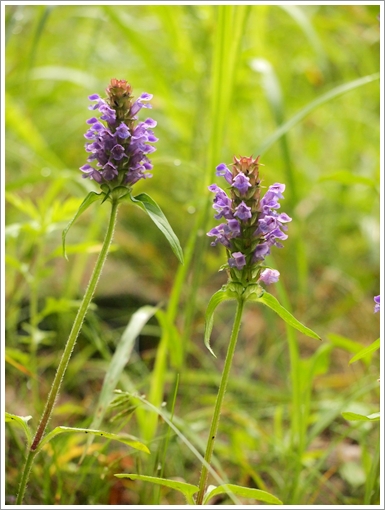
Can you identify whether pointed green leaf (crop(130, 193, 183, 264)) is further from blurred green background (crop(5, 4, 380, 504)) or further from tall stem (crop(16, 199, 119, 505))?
blurred green background (crop(5, 4, 380, 504))

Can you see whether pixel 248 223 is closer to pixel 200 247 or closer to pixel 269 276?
pixel 269 276

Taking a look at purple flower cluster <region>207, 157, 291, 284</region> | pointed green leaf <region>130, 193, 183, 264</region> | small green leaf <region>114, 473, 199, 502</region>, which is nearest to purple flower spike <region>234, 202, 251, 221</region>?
purple flower cluster <region>207, 157, 291, 284</region>

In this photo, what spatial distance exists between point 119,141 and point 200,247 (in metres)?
0.77

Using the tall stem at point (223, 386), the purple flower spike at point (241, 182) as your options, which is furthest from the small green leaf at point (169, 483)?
the purple flower spike at point (241, 182)

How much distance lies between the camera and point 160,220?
1024mm

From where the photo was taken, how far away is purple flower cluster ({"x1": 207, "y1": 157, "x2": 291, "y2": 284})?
3.38ft

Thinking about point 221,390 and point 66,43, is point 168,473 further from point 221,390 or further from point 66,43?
point 66,43

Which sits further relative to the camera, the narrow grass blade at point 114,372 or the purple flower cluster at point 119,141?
the narrow grass blade at point 114,372

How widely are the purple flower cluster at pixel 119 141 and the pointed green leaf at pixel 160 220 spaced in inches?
2.1

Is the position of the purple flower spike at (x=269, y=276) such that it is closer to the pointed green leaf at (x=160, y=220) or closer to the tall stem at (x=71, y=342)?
the pointed green leaf at (x=160, y=220)

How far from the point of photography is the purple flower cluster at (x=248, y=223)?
103 centimetres

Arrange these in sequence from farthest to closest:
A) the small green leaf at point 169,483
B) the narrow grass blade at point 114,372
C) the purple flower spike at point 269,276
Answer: the narrow grass blade at point 114,372, the purple flower spike at point 269,276, the small green leaf at point 169,483

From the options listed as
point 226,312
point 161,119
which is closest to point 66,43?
point 161,119

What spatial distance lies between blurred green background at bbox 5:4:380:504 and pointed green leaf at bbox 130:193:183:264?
0.51m
